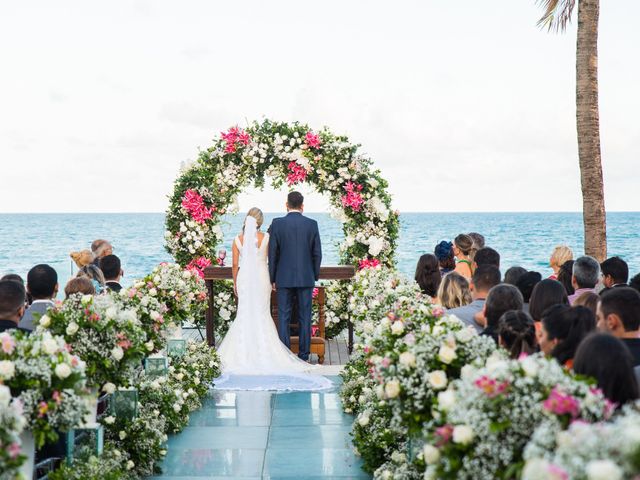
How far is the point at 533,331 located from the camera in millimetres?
4910

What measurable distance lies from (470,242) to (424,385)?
15.6 feet

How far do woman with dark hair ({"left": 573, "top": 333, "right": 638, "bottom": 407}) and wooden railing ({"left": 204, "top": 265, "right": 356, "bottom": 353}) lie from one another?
8.32 metres

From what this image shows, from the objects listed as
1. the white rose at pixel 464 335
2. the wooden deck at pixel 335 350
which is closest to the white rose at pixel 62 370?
the white rose at pixel 464 335

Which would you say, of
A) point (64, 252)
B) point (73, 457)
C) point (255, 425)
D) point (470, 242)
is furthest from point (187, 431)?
point (64, 252)

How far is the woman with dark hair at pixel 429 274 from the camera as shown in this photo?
345 inches

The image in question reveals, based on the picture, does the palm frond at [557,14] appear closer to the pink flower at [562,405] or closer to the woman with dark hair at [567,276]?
the woman with dark hair at [567,276]

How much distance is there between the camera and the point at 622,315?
4.86 metres

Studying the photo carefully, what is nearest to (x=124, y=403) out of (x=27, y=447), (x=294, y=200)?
(x=27, y=447)

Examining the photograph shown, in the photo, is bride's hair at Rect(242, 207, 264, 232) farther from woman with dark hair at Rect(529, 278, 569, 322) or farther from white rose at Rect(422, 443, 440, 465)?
white rose at Rect(422, 443, 440, 465)

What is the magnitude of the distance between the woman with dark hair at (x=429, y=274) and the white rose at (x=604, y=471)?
637cm

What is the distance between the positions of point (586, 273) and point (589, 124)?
4.40 meters

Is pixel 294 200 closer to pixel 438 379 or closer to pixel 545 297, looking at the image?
pixel 545 297

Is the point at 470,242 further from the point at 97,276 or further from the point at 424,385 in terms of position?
the point at 424,385

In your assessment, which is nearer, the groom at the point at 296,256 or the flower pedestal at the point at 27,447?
the flower pedestal at the point at 27,447
